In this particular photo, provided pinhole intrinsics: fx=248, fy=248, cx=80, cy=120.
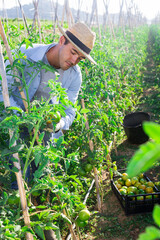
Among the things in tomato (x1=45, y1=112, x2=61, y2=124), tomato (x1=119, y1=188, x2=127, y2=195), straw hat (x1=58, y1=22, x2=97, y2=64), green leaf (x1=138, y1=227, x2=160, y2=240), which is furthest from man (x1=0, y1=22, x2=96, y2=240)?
green leaf (x1=138, y1=227, x2=160, y2=240)

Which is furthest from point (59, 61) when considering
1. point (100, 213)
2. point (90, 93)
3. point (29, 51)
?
point (100, 213)

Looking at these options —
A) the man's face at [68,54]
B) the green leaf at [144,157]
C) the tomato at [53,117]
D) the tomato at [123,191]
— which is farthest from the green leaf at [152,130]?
the tomato at [123,191]

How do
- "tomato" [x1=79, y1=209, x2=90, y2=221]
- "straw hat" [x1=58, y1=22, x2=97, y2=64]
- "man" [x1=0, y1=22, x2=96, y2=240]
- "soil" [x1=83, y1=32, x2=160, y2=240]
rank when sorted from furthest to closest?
"soil" [x1=83, y1=32, x2=160, y2=240]
"straw hat" [x1=58, y1=22, x2=97, y2=64]
"man" [x1=0, y1=22, x2=96, y2=240]
"tomato" [x1=79, y1=209, x2=90, y2=221]

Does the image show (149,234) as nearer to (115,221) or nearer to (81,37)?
(81,37)

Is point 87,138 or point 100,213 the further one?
point 100,213

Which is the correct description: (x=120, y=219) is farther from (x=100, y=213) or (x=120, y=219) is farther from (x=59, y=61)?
(x=59, y=61)

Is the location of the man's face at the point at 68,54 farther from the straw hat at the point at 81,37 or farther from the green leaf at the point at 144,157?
the green leaf at the point at 144,157

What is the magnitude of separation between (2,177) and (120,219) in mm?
1712

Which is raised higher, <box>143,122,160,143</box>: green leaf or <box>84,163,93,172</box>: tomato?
<box>143,122,160,143</box>: green leaf

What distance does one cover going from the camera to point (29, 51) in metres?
2.15

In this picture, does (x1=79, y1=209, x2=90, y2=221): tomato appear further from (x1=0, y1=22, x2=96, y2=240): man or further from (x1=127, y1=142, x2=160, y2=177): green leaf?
(x1=127, y1=142, x2=160, y2=177): green leaf

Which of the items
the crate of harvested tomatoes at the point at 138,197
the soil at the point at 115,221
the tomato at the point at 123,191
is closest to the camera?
the soil at the point at 115,221

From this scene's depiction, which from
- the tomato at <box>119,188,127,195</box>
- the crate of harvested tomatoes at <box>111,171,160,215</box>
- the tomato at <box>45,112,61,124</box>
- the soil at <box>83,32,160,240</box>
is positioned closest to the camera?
the tomato at <box>45,112,61,124</box>

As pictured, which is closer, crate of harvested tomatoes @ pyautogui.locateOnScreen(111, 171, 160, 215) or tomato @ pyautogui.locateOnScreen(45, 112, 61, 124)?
tomato @ pyautogui.locateOnScreen(45, 112, 61, 124)
